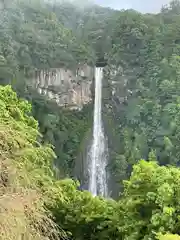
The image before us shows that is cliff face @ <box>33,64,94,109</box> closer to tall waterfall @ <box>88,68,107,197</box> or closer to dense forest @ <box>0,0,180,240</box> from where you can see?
dense forest @ <box>0,0,180,240</box>

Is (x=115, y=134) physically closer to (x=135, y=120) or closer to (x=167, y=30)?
(x=135, y=120)

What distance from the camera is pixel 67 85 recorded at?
24438mm

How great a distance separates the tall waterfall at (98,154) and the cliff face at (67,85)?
0.52 metres

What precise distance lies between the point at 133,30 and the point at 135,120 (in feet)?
21.2

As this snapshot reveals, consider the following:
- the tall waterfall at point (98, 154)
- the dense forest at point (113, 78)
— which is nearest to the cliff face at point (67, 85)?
the dense forest at point (113, 78)

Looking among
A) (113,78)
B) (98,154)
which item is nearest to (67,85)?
(113,78)

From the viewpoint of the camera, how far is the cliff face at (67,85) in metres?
23.7

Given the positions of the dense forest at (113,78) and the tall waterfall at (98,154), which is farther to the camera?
the dense forest at (113,78)

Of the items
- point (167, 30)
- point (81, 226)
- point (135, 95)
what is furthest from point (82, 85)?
point (81, 226)

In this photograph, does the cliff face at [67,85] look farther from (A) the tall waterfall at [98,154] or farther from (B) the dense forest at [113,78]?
(A) the tall waterfall at [98,154]

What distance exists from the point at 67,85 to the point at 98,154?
15.4ft

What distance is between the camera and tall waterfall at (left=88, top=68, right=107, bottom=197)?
20.9m

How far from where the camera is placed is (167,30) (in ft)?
88.4

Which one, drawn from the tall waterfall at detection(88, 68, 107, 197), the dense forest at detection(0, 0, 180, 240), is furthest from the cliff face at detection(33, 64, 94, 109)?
the tall waterfall at detection(88, 68, 107, 197)
